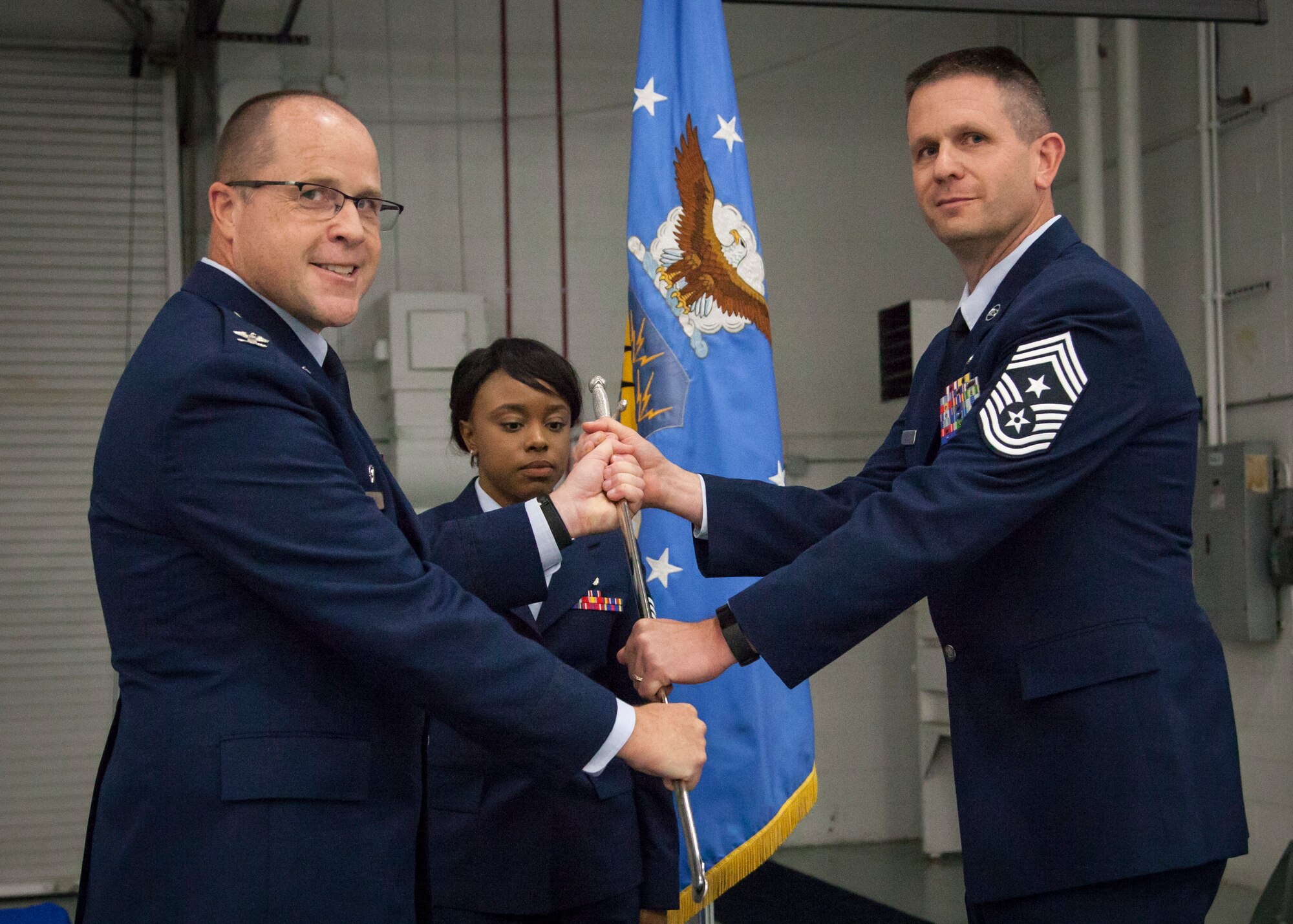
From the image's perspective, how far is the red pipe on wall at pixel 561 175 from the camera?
5.57m

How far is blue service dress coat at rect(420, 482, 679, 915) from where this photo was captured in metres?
2.13

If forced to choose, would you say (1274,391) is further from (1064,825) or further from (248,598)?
(248,598)

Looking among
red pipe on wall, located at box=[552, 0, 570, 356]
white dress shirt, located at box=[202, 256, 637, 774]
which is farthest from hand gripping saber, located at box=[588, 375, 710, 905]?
red pipe on wall, located at box=[552, 0, 570, 356]

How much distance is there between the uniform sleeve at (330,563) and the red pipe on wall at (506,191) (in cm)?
404

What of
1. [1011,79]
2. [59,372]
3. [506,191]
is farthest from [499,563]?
[59,372]

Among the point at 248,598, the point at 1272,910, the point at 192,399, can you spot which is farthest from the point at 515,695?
the point at 1272,910

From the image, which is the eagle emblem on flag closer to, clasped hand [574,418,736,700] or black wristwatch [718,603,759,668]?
clasped hand [574,418,736,700]

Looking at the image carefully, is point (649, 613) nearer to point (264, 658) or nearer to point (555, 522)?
point (555, 522)

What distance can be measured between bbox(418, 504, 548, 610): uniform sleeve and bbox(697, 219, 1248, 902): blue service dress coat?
1.19ft

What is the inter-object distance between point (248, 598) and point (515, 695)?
1.05 ft

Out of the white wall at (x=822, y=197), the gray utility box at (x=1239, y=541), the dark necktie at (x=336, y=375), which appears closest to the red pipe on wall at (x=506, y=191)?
the white wall at (x=822, y=197)

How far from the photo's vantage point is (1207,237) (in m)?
5.05

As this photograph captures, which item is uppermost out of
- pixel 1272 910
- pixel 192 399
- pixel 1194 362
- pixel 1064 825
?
pixel 1194 362

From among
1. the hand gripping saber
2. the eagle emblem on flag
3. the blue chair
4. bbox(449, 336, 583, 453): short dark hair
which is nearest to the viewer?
the hand gripping saber
